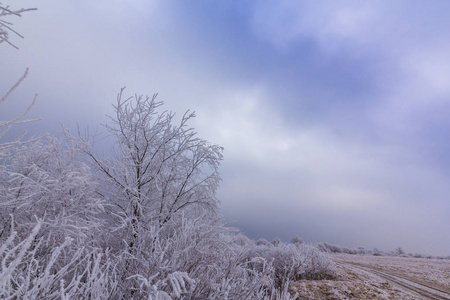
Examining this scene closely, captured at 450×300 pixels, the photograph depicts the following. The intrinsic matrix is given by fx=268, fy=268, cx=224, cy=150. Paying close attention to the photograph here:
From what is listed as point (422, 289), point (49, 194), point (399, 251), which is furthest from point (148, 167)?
point (399, 251)

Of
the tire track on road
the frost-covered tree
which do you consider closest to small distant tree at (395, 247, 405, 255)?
the tire track on road

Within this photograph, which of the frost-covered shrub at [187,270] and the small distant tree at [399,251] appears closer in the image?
the frost-covered shrub at [187,270]

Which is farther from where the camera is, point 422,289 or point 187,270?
point 422,289

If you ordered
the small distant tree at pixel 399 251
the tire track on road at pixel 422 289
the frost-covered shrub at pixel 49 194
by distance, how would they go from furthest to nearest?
the small distant tree at pixel 399 251
the tire track on road at pixel 422 289
the frost-covered shrub at pixel 49 194

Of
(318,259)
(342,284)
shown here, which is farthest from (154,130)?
(318,259)

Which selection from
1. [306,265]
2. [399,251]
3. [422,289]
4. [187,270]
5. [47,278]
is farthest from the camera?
[399,251]

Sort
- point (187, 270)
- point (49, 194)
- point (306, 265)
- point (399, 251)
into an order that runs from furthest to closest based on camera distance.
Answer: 1. point (399, 251)
2. point (306, 265)
3. point (49, 194)
4. point (187, 270)

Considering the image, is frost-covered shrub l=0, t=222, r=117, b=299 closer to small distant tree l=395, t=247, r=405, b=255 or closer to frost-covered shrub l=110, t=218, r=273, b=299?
frost-covered shrub l=110, t=218, r=273, b=299

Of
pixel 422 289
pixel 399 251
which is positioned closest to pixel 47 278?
pixel 422 289

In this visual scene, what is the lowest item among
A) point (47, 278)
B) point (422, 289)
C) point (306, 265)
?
point (422, 289)

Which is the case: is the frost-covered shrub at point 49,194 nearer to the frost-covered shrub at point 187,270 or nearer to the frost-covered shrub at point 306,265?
the frost-covered shrub at point 187,270

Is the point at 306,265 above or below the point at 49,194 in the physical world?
below

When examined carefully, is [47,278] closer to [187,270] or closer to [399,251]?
[187,270]

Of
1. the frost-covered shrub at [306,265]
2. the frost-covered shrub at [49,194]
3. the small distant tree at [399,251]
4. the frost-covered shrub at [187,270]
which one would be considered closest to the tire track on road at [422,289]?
the frost-covered shrub at [306,265]
